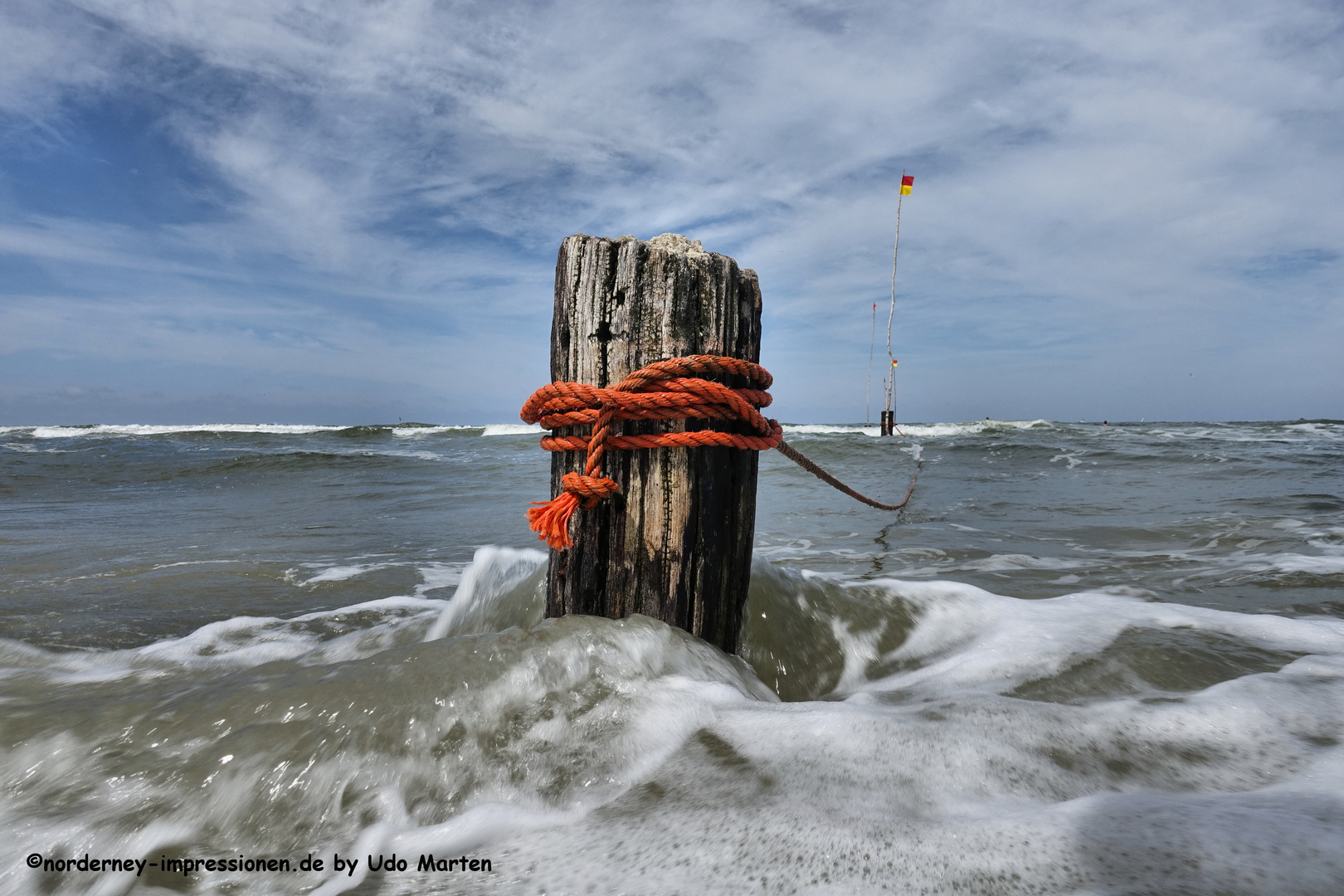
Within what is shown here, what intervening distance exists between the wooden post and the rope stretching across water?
0.14ft

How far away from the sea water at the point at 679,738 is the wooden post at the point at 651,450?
0.14 meters

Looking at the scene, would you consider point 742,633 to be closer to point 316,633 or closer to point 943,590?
point 943,590

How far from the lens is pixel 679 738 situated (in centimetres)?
170

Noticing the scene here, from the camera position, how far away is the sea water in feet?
4.07

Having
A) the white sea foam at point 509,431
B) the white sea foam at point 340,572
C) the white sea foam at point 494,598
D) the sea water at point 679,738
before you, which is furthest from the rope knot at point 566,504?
the white sea foam at point 509,431

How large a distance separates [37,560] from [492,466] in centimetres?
859

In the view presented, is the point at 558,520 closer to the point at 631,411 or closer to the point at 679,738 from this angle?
the point at 631,411

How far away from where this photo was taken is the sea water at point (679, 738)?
1239 millimetres

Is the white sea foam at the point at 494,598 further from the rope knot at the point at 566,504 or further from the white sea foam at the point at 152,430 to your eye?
the white sea foam at the point at 152,430

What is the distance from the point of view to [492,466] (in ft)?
43.0

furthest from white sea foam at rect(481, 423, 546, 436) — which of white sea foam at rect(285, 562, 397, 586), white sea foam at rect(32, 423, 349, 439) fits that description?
white sea foam at rect(285, 562, 397, 586)

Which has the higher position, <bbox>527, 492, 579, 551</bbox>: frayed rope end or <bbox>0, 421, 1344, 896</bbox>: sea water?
<bbox>527, 492, 579, 551</bbox>: frayed rope end

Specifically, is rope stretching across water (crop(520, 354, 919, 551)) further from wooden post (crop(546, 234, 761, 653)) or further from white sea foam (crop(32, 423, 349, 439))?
white sea foam (crop(32, 423, 349, 439))

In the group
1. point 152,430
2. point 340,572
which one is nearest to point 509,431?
point 152,430
